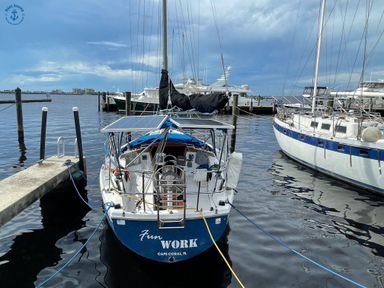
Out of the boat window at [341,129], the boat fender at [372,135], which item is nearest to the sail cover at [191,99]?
the boat fender at [372,135]

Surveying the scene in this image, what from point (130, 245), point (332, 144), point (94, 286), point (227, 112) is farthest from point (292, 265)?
point (227, 112)

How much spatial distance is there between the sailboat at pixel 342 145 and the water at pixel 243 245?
73 cm

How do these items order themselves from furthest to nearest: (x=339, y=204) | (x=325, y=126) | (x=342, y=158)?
(x=325, y=126) < (x=342, y=158) < (x=339, y=204)

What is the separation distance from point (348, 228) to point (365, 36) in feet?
26.4

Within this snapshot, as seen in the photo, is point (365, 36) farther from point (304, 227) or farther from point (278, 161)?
point (304, 227)

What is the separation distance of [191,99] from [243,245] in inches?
178

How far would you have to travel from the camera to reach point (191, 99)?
8531 millimetres

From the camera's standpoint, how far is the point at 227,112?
4588 cm

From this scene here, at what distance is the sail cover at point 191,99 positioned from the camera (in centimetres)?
762

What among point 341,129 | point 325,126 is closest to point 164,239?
point 341,129

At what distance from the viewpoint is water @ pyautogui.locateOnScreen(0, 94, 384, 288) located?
203 inches

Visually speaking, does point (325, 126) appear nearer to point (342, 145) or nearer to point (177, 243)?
point (342, 145)

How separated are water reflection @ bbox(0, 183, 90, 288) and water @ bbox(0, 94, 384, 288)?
0.06ft

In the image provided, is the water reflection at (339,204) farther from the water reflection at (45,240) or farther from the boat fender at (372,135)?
the water reflection at (45,240)
